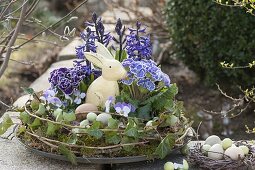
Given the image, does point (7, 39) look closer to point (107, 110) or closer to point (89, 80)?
point (89, 80)

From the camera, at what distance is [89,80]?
2.97m

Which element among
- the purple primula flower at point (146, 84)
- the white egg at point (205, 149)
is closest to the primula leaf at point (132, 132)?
the purple primula flower at point (146, 84)

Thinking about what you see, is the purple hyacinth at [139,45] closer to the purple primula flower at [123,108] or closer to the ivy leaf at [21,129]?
the purple primula flower at [123,108]

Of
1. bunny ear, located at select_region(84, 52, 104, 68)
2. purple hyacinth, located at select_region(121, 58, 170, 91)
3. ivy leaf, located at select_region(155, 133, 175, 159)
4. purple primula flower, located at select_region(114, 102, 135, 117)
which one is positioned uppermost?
bunny ear, located at select_region(84, 52, 104, 68)

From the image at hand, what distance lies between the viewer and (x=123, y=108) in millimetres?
2693

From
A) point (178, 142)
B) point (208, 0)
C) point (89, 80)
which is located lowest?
point (178, 142)

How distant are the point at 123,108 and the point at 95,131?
0.59ft

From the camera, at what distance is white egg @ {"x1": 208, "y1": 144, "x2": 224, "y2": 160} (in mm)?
2688

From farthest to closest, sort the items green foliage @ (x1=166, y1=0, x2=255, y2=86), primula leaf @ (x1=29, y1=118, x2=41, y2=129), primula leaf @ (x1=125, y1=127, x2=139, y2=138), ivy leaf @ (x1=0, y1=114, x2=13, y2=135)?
green foliage @ (x1=166, y1=0, x2=255, y2=86) < ivy leaf @ (x1=0, y1=114, x2=13, y2=135) < primula leaf @ (x1=29, y1=118, x2=41, y2=129) < primula leaf @ (x1=125, y1=127, x2=139, y2=138)

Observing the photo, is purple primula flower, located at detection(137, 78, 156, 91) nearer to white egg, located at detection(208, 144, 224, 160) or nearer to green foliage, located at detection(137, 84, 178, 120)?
green foliage, located at detection(137, 84, 178, 120)

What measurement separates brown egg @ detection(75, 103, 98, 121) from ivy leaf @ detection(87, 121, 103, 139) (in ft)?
0.55

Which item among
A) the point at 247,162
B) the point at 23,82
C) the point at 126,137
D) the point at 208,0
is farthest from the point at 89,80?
the point at 23,82

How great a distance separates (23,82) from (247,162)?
10.4 feet

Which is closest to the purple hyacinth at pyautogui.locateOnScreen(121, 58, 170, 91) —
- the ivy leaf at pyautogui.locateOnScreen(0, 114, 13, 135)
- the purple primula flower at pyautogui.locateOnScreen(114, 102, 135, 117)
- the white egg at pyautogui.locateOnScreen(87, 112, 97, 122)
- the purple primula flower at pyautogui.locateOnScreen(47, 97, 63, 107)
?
the purple primula flower at pyautogui.locateOnScreen(114, 102, 135, 117)
